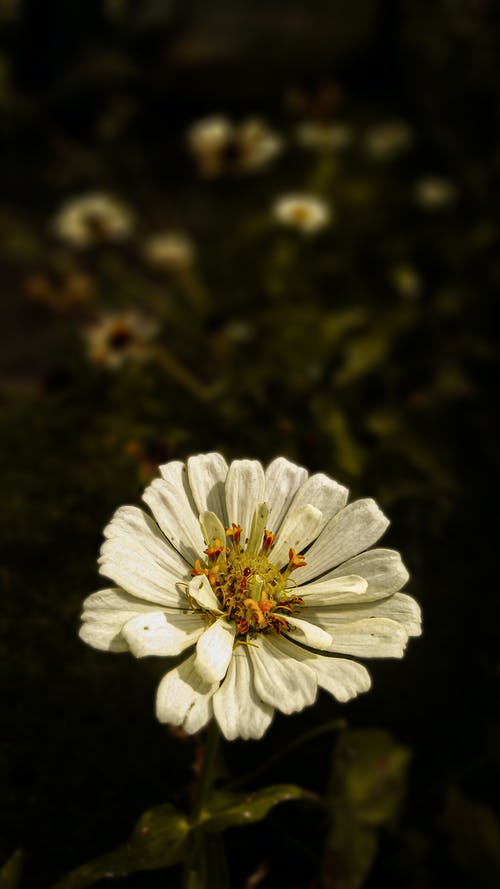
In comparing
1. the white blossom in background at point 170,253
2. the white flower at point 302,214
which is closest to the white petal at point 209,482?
the white flower at point 302,214

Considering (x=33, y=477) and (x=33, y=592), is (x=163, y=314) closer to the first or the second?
(x=33, y=477)

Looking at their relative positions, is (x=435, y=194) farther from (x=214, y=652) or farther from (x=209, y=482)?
(x=214, y=652)

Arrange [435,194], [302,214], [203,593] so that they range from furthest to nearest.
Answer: [435,194] < [302,214] < [203,593]

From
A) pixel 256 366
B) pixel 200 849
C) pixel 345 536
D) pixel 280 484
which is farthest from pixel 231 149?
pixel 200 849

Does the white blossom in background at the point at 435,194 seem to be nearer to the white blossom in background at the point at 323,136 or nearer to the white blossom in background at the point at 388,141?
the white blossom in background at the point at 388,141

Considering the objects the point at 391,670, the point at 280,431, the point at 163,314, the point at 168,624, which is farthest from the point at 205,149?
the point at 168,624

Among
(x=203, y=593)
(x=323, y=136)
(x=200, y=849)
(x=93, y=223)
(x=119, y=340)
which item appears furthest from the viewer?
(x=323, y=136)
